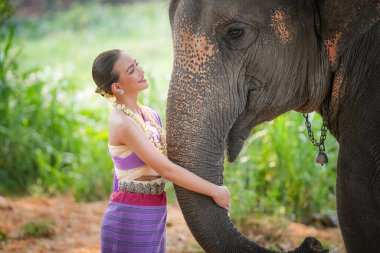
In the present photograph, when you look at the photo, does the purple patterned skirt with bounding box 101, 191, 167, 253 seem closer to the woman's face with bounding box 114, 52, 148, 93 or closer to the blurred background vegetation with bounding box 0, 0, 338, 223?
the woman's face with bounding box 114, 52, 148, 93

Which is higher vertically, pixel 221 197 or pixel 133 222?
pixel 221 197

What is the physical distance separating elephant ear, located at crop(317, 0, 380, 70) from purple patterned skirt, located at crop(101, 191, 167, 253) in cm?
105

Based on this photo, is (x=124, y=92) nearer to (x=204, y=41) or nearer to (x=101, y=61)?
(x=101, y=61)

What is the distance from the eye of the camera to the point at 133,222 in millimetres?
3451

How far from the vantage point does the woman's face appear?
339 centimetres

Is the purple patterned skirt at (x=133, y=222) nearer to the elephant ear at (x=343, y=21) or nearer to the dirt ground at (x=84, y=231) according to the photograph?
the elephant ear at (x=343, y=21)

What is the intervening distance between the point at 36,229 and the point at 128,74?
231cm

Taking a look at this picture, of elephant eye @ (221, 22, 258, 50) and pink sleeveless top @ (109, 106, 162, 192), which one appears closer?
elephant eye @ (221, 22, 258, 50)

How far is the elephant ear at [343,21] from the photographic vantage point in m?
3.14

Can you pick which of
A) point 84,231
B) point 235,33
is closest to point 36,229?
point 84,231

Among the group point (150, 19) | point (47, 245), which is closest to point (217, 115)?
point (47, 245)

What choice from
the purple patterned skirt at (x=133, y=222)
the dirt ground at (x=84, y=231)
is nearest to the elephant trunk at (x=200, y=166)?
the purple patterned skirt at (x=133, y=222)

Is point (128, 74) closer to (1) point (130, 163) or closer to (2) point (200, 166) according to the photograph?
(1) point (130, 163)

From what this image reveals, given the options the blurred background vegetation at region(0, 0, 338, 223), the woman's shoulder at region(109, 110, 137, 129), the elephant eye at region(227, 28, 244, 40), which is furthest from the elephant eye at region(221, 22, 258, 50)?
the blurred background vegetation at region(0, 0, 338, 223)
